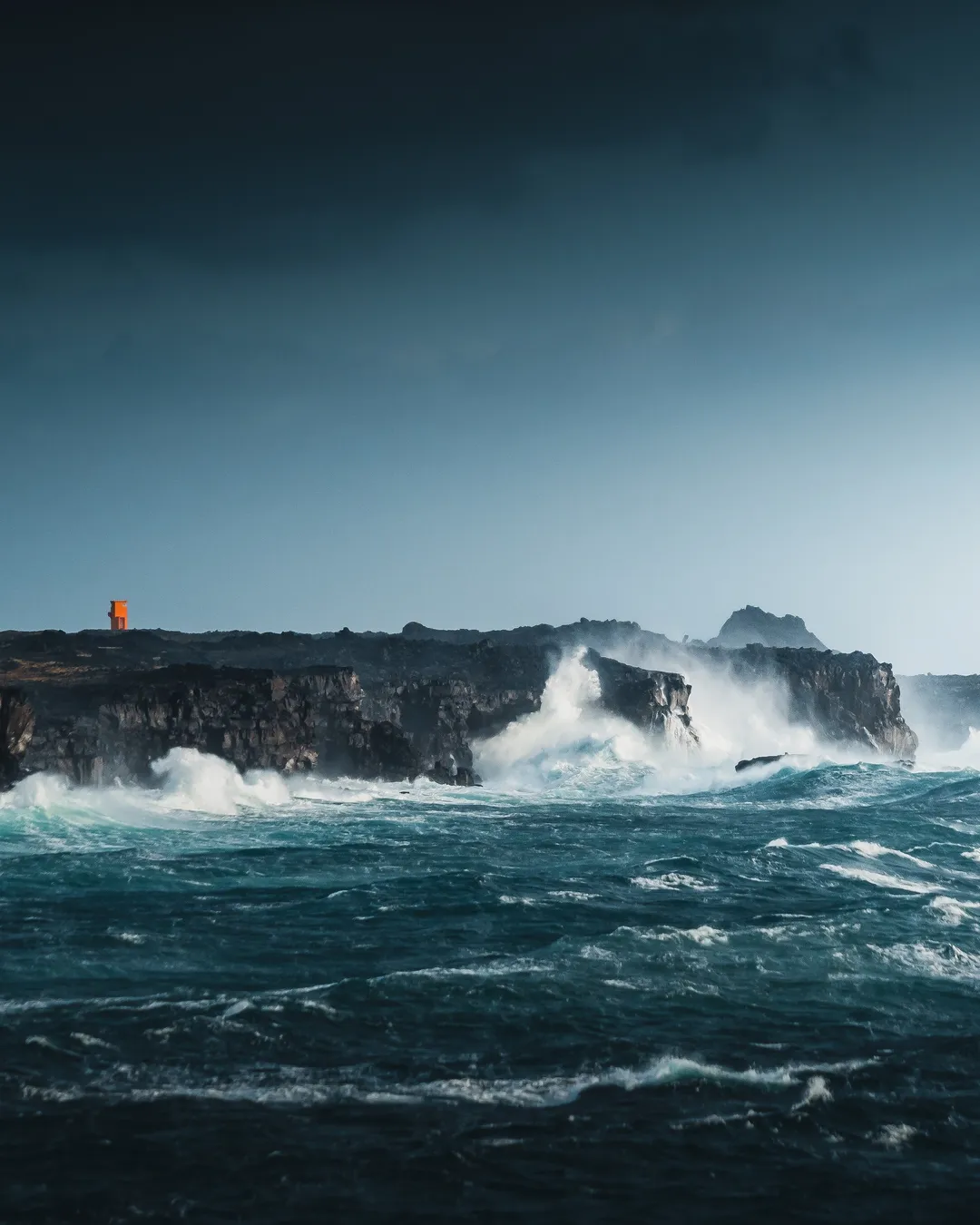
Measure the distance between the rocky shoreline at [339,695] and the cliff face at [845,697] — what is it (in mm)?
181

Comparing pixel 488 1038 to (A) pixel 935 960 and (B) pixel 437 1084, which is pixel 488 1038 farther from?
(A) pixel 935 960

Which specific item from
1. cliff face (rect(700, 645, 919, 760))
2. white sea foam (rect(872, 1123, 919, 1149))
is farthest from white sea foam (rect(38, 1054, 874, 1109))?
cliff face (rect(700, 645, 919, 760))

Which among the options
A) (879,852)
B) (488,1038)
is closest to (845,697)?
(879,852)

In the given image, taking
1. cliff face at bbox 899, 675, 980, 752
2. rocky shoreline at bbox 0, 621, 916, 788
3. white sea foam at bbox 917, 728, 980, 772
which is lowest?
white sea foam at bbox 917, 728, 980, 772

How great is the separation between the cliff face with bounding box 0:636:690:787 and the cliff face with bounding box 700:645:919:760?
1101 inches

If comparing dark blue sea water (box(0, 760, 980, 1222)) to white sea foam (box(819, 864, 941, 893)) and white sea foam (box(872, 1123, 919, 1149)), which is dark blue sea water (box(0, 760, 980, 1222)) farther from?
white sea foam (box(819, 864, 941, 893))

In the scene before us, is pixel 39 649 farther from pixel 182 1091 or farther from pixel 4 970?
pixel 182 1091

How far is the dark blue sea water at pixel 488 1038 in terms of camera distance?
1502cm

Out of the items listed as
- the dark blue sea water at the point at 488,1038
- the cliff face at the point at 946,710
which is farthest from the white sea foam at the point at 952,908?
the cliff face at the point at 946,710

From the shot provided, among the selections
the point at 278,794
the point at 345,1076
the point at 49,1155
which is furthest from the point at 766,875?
the point at 278,794

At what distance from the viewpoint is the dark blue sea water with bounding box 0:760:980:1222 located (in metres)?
15.0

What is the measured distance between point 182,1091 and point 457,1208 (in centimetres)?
660

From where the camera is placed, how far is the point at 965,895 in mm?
36438

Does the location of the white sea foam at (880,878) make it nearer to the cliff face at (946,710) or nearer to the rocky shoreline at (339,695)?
the rocky shoreline at (339,695)
